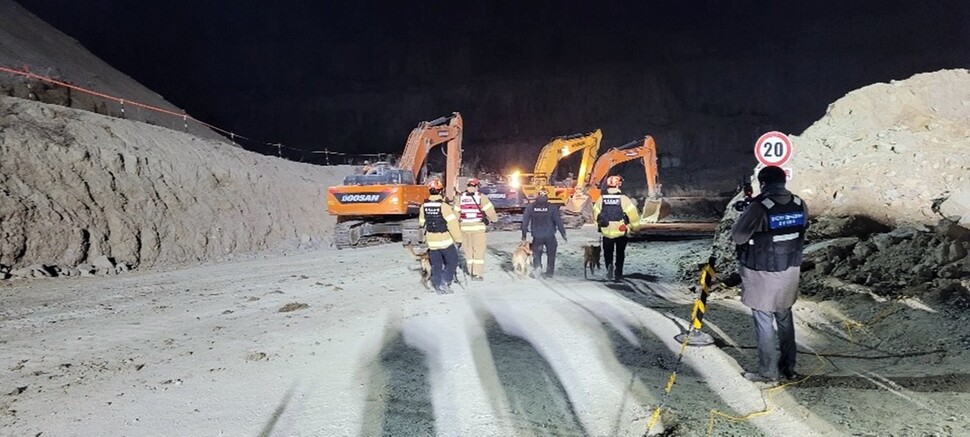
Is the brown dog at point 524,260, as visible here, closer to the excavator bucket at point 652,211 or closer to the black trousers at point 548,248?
the black trousers at point 548,248

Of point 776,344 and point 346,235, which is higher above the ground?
point 346,235

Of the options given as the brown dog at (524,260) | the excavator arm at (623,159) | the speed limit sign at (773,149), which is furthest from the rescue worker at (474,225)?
the excavator arm at (623,159)

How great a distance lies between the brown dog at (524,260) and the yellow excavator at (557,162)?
35.3 ft

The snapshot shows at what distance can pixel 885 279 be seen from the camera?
6.54 m

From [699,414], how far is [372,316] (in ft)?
14.2

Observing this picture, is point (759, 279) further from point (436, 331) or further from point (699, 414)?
point (436, 331)

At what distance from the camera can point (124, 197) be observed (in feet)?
44.3

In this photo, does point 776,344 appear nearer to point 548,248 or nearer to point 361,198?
point 548,248

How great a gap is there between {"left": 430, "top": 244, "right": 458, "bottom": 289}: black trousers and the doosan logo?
6345 mm

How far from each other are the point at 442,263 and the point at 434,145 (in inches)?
352

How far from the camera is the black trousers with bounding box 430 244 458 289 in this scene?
8.66 meters

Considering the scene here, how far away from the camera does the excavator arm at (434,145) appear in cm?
1634

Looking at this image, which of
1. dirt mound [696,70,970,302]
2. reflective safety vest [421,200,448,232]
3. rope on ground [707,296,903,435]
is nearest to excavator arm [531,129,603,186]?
dirt mound [696,70,970,302]

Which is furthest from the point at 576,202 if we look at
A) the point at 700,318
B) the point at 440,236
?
the point at 700,318
